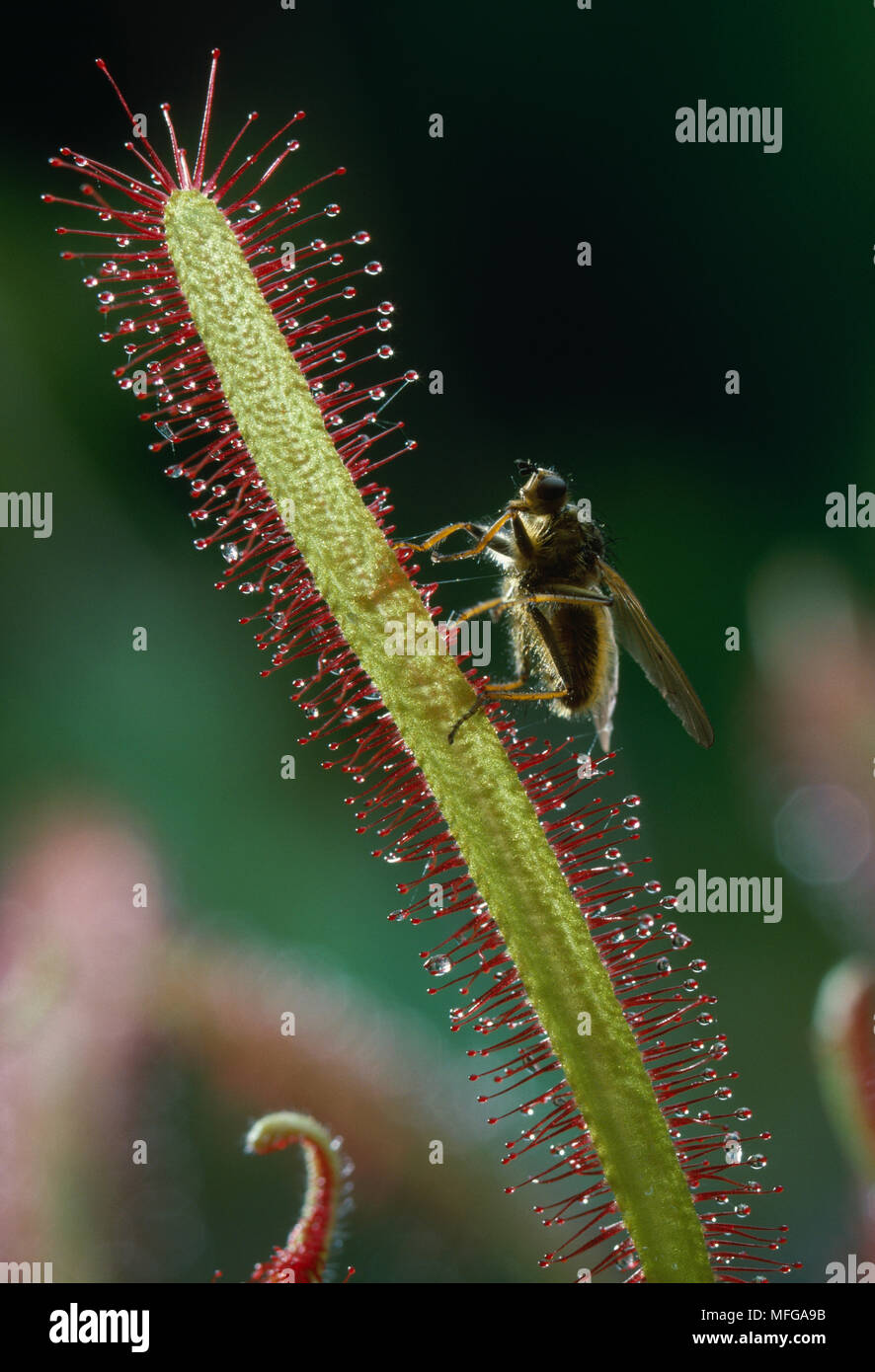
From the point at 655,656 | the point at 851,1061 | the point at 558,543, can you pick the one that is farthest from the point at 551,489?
the point at 851,1061

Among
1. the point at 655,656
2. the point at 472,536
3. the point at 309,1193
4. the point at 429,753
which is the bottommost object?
the point at 309,1193

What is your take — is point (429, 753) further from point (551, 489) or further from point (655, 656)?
point (655, 656)

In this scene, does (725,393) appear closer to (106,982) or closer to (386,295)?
(386,295)

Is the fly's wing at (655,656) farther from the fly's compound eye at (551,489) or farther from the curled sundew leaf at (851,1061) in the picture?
the curled sundew leaf at (851,1061)

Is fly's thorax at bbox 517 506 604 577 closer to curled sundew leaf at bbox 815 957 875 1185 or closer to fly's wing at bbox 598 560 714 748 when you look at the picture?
fly's wing at bbox 598 560 714 748

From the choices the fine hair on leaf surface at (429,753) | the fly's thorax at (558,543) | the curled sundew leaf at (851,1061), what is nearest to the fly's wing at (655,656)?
the fly's thorax at (558,543)

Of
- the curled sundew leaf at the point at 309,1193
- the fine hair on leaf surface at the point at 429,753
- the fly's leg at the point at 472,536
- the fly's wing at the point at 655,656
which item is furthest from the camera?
the fly's wing at the point at 655,656
